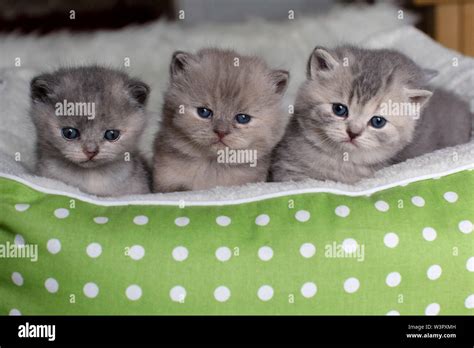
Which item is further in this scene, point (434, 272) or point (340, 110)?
point (340, 110)

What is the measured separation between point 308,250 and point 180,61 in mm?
612

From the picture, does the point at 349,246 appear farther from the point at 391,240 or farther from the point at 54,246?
the point at 54,246

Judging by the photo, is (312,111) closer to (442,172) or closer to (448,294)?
(442,172)

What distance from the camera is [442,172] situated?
138 centimetres

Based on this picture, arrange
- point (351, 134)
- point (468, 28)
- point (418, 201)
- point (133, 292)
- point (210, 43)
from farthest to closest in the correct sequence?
point (468, 28) < point (210, 43) < point (351, 134) < point (418, 201) < point (133, 292)

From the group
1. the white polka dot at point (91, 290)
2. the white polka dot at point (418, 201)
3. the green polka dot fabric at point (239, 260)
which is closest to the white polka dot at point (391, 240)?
the green polka dot fabric at point (239, 260)

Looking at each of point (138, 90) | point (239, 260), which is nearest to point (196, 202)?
point (239, 260)

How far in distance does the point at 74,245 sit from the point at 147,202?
7.2 inches

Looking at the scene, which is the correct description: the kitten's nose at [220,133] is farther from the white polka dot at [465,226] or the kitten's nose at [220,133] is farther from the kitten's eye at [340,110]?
the white polka dot at [465,226]

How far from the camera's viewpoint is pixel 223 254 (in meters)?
1.18

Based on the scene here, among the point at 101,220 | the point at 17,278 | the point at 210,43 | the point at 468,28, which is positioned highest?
the point at 468,28

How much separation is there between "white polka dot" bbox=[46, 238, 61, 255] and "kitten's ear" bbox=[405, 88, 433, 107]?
86cm

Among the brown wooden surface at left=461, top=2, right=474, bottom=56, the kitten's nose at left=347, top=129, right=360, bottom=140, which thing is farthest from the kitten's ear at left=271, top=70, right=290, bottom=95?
the brown wooden surface at left=461, top=2, right=474, bottom=56

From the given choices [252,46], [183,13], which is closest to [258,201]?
[252,46]
